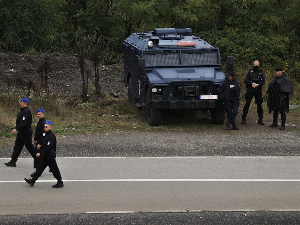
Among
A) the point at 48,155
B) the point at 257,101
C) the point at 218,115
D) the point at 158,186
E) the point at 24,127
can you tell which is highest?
the point at 257,101

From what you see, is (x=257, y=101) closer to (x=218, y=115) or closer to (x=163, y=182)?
(x=218, y=115)

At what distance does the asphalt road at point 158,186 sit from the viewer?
9.38 m

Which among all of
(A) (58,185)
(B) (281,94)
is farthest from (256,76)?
(A) (58,185)

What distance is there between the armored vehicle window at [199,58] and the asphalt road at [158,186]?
4.99 m

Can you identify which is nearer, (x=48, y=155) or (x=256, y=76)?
(x=48, y=155)

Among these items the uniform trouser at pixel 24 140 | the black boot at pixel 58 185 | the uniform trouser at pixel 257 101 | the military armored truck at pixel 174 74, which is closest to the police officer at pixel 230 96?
the military armored truck at pixel 174 74

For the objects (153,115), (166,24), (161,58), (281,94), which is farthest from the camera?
(166,24)

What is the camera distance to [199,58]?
17.3 meters

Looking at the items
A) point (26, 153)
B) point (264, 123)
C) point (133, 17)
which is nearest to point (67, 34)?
point (133, 17)

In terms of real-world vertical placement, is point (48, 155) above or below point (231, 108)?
below

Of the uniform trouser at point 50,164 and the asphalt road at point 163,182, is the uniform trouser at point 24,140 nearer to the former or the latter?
the asphalt road at point 163,182

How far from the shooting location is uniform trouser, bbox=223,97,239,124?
15.7 meters

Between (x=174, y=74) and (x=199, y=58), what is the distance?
3.80 ft

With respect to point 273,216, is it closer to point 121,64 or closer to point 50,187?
point 50,187
